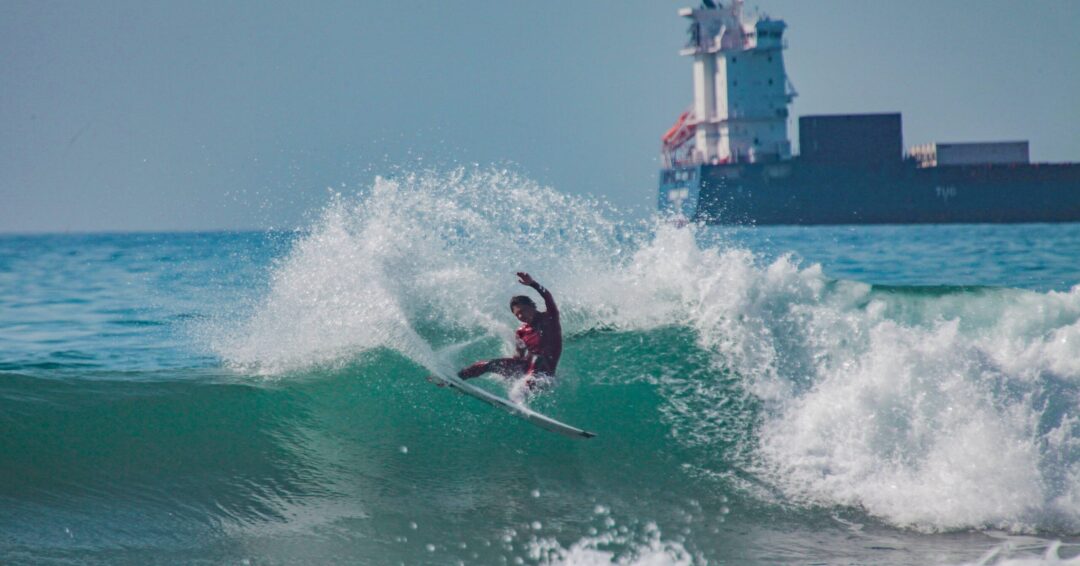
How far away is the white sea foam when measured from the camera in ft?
27.5

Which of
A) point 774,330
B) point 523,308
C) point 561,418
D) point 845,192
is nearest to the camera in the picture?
point 523,308

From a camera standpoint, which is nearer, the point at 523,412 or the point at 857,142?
the point at 523,412

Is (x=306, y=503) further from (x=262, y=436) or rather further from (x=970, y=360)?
(x=970, y=360)

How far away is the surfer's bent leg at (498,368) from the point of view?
9.52 metres

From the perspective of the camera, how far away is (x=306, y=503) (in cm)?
834

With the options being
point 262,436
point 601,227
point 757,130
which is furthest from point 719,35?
point 262,436

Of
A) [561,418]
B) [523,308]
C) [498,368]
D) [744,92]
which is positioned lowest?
[561,418]

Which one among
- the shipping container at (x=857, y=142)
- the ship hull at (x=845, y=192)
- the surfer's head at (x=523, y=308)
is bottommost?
the surfer's head at (x=523, y=308)

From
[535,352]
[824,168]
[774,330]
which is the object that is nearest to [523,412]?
[535,352]

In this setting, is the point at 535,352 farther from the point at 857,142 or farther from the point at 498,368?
the point at 857,142

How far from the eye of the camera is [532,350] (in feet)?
31.2

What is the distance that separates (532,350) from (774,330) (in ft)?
8.69

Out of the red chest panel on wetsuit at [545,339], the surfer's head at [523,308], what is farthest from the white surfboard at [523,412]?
the surfer's head at [523,308]

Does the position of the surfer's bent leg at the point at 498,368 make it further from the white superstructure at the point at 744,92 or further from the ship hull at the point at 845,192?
the white superstructure at the point at 744,92
